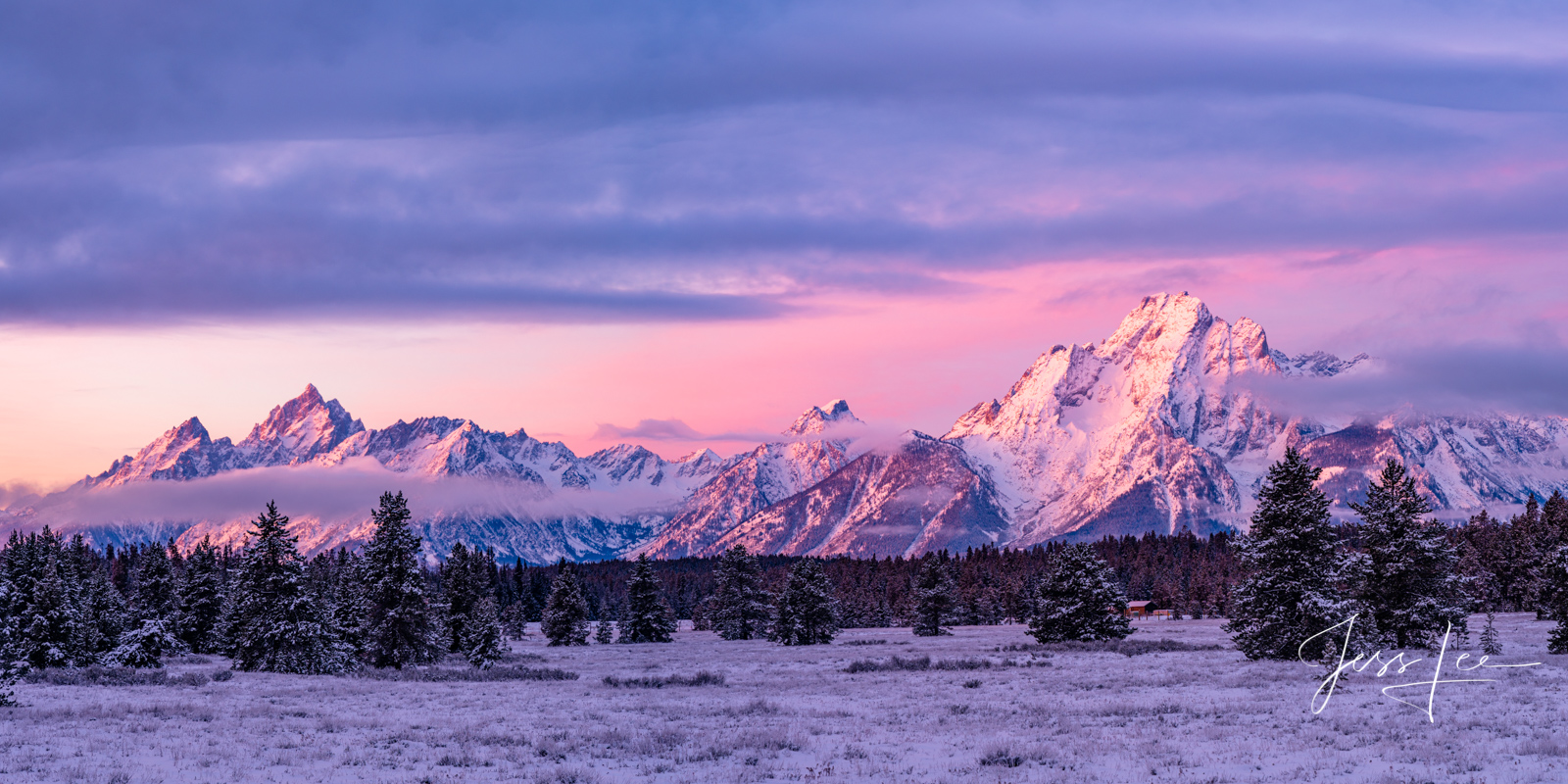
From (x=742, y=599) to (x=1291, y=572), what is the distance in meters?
71.9

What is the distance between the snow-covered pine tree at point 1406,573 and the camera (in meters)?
59.5

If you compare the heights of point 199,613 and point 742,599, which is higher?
point 199,613

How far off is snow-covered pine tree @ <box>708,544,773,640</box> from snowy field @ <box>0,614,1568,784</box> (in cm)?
6714

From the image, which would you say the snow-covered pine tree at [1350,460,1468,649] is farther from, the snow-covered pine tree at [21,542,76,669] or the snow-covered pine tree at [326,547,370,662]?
the snow-covered pine tree at [21,542,76,669]

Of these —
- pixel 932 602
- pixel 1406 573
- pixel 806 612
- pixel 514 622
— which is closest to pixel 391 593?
pixel 806 612

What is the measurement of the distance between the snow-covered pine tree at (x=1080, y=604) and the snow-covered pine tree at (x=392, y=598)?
144 feet

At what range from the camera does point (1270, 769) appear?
26.0m

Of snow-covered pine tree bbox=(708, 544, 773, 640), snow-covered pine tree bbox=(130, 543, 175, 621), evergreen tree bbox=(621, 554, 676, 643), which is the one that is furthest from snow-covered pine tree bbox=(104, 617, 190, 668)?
snow-covered pine tree bbox=(708, 544, 773, 640)

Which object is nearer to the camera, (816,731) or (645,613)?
(816,731)

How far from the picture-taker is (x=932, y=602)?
405ft

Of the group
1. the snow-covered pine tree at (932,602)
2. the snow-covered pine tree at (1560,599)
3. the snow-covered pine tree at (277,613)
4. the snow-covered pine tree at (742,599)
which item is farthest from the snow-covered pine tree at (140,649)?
the snow-covered pine tree at (932,602)

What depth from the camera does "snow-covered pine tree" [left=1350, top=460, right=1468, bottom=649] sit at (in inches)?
2341
